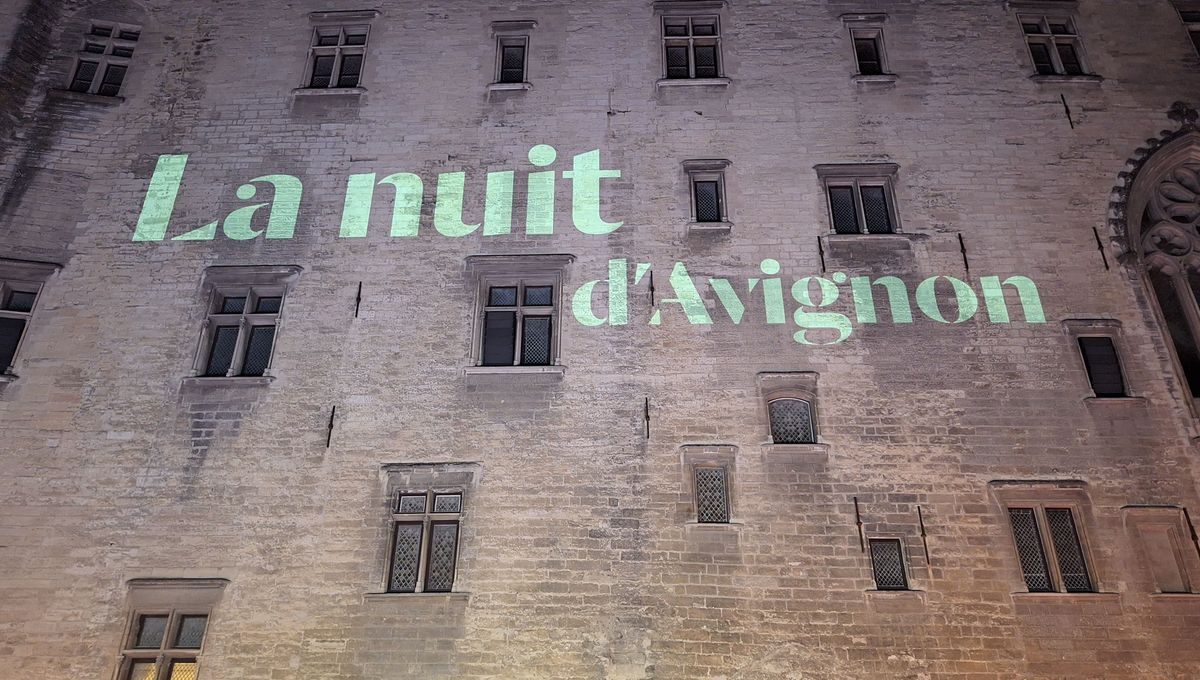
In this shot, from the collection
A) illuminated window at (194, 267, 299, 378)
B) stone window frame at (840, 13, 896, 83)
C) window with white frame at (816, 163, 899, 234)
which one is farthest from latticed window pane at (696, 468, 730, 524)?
stone window frame at (840, 13, 896, 83)

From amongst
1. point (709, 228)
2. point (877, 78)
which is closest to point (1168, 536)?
point (709, 228)

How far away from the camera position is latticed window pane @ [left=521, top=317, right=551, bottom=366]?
1034 cm

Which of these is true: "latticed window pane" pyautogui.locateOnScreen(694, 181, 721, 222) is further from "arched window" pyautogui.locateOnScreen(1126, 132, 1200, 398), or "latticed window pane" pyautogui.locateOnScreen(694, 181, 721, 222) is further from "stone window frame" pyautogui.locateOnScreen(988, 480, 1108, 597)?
"arched window" pyautogui.locateOnScreen(1126, 132, 1200, 398)

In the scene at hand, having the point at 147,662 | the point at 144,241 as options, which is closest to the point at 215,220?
the point at 144,241

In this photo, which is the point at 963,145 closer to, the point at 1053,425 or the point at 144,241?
the point at 1053,425

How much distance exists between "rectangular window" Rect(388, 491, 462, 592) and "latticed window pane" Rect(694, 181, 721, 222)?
17.4ft

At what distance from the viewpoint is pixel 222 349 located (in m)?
10.6

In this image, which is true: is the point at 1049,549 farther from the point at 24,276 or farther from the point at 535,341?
the point at 24,276

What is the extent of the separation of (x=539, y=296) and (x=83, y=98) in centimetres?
822

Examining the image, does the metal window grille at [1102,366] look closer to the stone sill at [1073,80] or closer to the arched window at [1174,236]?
the arched window at [1174,236]

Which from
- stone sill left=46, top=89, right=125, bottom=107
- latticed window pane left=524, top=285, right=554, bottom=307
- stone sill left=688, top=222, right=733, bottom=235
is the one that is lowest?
latticed window pane left=524, top=285, right=554, bottom=307

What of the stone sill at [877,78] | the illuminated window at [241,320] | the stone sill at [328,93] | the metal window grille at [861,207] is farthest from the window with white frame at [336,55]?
the stone sill at [877,78]

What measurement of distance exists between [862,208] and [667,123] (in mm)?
3221

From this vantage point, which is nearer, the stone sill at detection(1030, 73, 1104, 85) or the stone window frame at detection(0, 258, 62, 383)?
the stone window frame at detection(0, 258, 62, 383)
